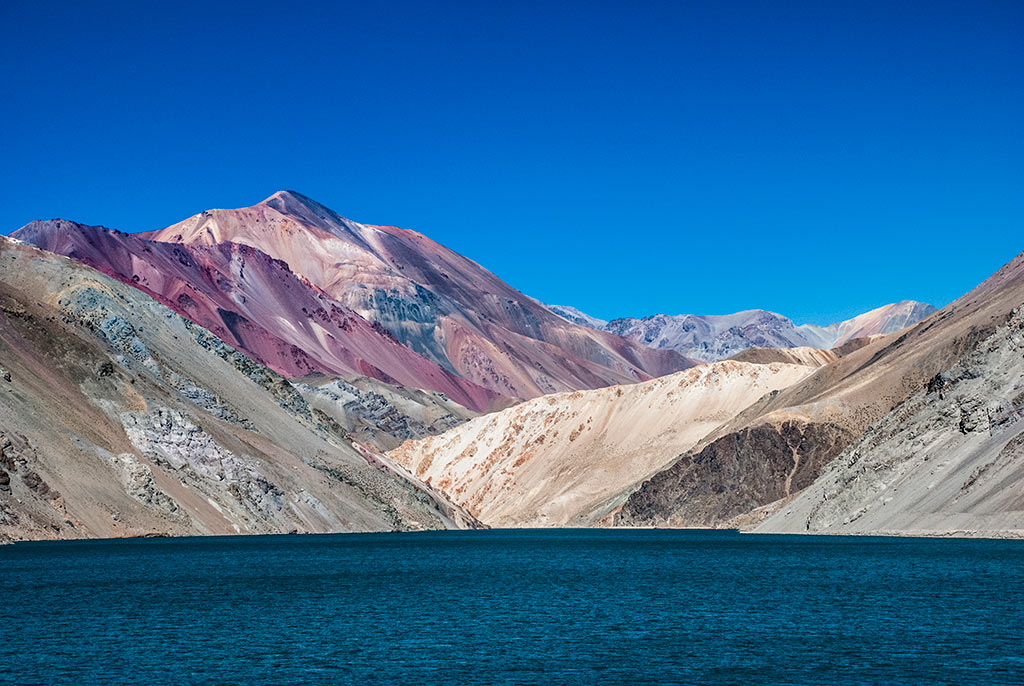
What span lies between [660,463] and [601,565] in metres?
93.0

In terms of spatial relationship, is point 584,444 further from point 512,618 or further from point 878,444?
point 512,618

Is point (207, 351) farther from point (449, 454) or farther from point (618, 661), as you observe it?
point (618, 661)

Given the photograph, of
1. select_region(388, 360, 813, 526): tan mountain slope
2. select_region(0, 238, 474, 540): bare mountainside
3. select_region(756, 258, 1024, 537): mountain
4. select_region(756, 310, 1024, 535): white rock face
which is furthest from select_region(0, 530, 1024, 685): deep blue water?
select_region(388, 360, 813, 526): tan mountain slope

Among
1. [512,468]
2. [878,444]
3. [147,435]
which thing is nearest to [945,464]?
[878,444]

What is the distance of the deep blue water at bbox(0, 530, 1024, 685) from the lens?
32219 millimetres

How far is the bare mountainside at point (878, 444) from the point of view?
8619 cm

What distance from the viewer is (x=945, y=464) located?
290 ft

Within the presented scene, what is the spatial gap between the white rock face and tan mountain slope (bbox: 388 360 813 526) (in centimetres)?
5743

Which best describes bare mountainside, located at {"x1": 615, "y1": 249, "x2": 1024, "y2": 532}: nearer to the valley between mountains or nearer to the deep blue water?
the valley between mountains

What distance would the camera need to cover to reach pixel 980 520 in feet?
254

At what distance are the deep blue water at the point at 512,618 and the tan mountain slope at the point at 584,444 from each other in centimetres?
9033

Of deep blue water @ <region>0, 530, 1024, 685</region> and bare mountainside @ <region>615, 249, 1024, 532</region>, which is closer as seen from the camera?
deep blue water @ <region>0, 530, 1024, 685</region>

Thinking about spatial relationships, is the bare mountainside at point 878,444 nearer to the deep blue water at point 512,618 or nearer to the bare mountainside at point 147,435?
the deep blue water at point 512,618

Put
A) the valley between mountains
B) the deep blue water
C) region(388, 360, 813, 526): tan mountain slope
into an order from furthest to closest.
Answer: region(388, 360, 813, 526): tan mountain slope → the valley between mountains → the deep blue water
